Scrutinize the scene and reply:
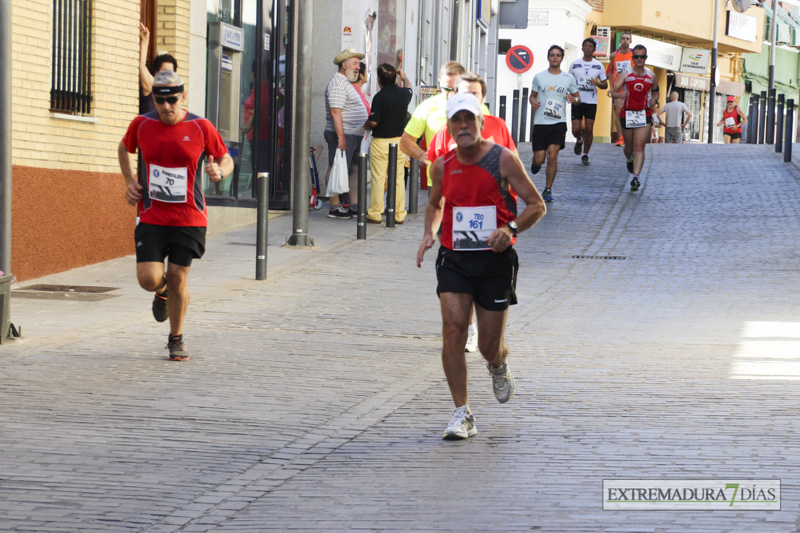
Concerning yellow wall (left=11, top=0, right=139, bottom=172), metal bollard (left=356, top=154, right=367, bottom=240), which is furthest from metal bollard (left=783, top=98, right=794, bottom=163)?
yellow wall (left=11, top=0, right=139, bottom=172)

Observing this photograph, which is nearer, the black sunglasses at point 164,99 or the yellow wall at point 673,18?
the black sunglasses at point 164,99

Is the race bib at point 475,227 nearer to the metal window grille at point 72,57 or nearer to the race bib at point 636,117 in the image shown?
the metal window grille at point 72,57

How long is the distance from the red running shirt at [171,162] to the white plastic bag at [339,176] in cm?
807

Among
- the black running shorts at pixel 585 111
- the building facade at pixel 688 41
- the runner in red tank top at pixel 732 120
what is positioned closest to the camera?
the black running shorts at pixel 585 111

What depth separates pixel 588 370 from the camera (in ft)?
27.8

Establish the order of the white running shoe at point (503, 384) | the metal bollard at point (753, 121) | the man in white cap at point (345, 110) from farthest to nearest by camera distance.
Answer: the metal bollard at point (753, 121)
the man in white cap at point (345, 110)
the white running shoe at point (503, 384)

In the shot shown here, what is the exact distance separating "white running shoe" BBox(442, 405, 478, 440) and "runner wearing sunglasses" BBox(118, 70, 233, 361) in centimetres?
261

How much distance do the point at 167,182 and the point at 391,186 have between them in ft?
27.7

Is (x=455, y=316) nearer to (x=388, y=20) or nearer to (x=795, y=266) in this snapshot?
(x=795, y=266)

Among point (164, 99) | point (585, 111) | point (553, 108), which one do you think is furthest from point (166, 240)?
point (585, 111)

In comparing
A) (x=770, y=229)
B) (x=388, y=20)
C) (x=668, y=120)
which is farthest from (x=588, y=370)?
(x=668, y=120)

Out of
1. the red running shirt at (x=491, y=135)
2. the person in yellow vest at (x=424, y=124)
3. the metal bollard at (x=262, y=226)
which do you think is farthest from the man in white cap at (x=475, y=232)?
the metal bollard at (x=262, y=226)

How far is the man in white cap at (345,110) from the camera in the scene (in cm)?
1667

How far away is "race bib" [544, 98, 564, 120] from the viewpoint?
18719 mm
